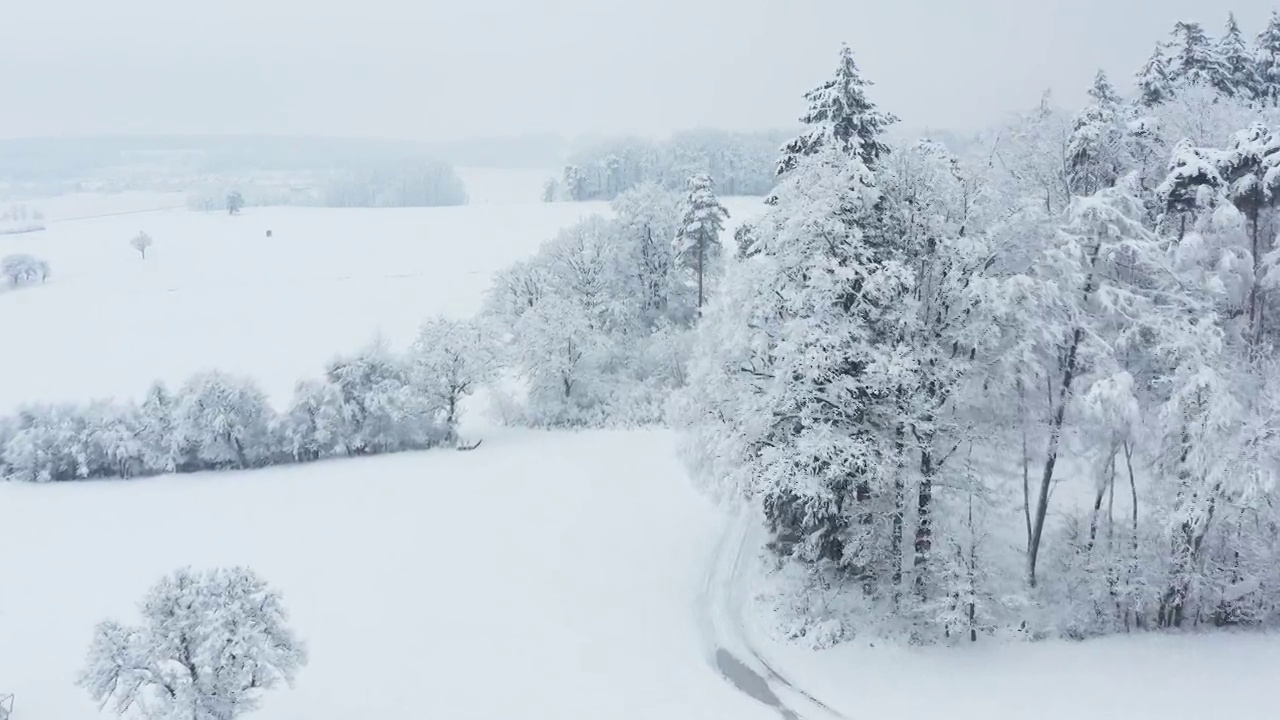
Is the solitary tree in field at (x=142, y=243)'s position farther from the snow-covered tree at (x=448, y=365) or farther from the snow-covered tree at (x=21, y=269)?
the snow-covered tree at (x=448, y=365)

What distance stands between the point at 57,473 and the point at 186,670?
2329 cm

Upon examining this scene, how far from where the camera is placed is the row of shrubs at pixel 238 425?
107 feet

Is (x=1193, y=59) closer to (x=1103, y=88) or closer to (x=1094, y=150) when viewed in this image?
(x=1103, y=88)

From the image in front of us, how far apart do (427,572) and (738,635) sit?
8468mm

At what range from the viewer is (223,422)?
33000mm

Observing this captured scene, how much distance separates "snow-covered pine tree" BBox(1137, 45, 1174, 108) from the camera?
2922cm

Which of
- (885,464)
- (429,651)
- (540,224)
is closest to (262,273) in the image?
(540,224)

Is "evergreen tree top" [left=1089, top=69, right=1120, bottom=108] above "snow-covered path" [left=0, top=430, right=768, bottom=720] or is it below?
above

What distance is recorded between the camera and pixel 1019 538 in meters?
21.7

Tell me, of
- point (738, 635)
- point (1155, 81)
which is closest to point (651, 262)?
point (1155, 81)

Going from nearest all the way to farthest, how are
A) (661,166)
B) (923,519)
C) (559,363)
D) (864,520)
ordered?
(923,519)
(864,520)
(559,363)
(661,166)

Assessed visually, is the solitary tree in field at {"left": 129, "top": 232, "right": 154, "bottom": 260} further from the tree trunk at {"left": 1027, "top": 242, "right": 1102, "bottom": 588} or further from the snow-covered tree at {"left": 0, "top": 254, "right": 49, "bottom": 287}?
the tree trunk at {"left": 1027, "top": 242, "right": 1102, "bottom": 588}

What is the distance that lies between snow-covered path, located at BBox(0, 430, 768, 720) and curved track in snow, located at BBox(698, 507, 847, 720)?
387mm

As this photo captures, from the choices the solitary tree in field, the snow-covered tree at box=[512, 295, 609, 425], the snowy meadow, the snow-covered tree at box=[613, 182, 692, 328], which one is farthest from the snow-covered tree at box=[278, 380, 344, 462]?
the solitary tree in field
